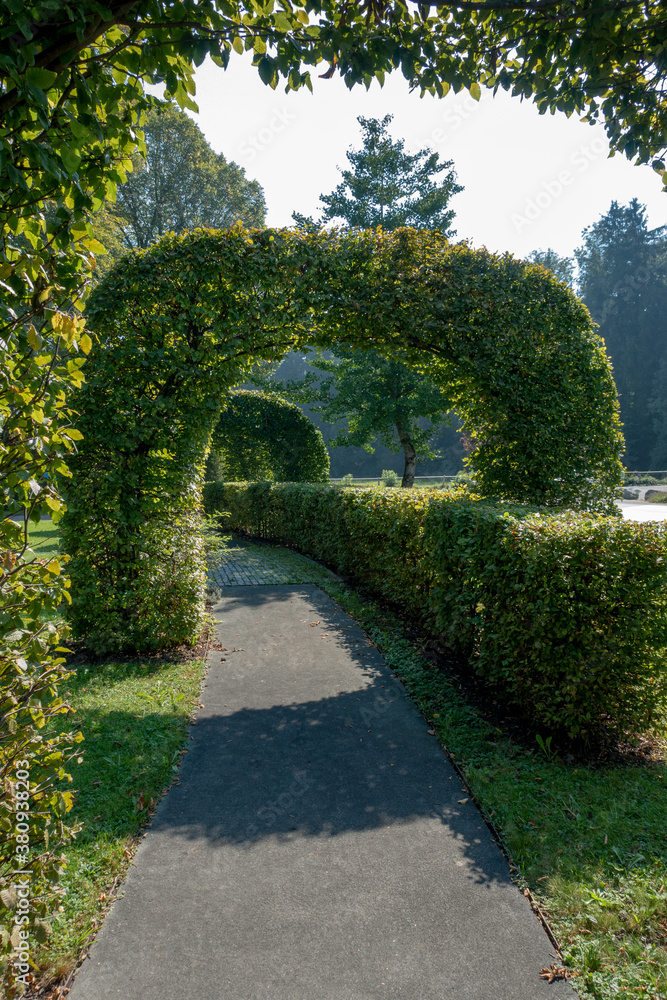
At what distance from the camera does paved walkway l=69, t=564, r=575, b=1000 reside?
2.36 meters

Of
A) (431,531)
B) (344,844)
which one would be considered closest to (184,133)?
(431,531)

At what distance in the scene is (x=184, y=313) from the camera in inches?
244

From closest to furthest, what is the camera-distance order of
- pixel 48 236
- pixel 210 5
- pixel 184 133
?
pixel 48 236 < pixel 210 5 < pixel 184 133

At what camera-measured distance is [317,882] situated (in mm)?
2951

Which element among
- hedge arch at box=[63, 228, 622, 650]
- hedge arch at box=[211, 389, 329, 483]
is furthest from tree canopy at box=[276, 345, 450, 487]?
hedge arch at box=[63, 228, 622, 650]

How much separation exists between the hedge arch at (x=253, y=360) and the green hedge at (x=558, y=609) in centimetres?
212

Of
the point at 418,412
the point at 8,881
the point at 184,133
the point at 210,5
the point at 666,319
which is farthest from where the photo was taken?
the point at 666,319

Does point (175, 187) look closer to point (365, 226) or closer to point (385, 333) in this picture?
point (365, 226)

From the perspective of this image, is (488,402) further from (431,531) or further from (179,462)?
(179,462)

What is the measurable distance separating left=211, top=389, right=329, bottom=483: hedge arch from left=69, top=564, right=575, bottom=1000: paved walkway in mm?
15998

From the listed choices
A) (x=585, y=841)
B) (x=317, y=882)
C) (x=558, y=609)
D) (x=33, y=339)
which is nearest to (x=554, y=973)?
(x=585, y=841)

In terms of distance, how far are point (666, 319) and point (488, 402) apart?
50.5m

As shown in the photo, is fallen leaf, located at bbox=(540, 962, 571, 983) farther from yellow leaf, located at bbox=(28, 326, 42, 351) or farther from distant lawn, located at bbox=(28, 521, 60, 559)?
yellow leaf, located at bbox=(28, 326, 42, 351)

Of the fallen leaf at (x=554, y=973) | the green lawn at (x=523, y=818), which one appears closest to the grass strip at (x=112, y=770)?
the green lawn at (x=523, y=818)
